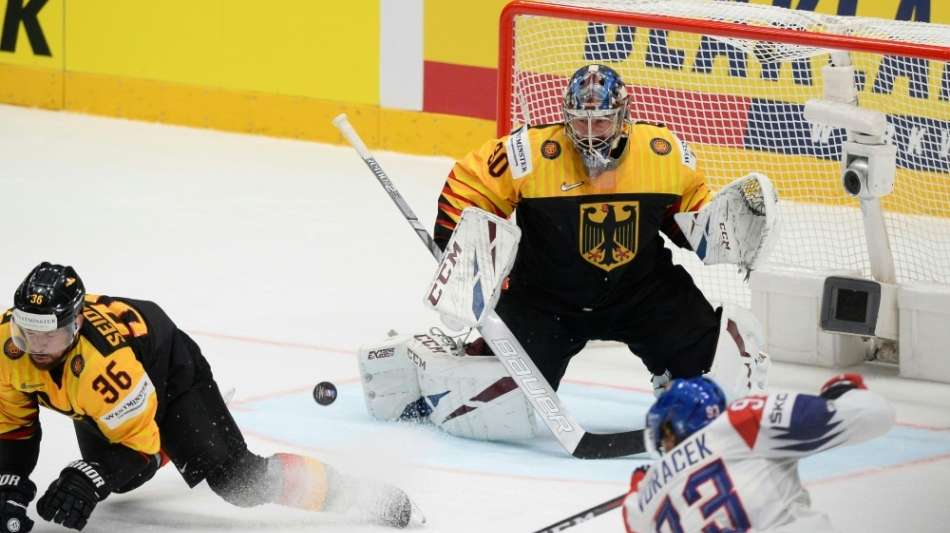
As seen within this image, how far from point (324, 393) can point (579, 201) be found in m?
0.99

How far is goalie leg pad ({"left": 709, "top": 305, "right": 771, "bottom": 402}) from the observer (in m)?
4.90

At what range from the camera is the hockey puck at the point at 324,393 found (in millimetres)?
5238

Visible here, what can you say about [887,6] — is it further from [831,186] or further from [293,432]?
[293,432]

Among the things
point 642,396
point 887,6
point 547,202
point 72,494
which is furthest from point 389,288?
point 72,494

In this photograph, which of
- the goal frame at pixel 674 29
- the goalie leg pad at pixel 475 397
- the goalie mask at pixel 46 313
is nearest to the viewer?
the goalie mask at pixel 46 313

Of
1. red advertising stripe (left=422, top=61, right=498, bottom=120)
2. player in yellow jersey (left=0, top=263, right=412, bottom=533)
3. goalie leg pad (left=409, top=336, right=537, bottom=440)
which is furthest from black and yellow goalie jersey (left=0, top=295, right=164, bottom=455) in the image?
red advertising stripe (left=422, top=61, right=498, bottom=120)

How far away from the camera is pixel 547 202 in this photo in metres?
4.96

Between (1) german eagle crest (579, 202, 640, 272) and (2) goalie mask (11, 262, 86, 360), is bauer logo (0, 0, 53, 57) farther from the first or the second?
(2) goalie mask (11, 262, 86, 360)

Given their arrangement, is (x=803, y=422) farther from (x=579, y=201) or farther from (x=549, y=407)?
(x=579, y=201)

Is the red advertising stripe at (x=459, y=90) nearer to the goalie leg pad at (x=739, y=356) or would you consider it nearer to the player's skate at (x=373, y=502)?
the goalie leg pad at (x=739, y=356)

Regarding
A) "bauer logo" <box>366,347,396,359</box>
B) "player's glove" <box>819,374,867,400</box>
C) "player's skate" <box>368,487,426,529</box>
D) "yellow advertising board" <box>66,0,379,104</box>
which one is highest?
"yellow advertising board" <box>66,0,379,104</box>

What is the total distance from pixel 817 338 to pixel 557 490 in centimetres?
169

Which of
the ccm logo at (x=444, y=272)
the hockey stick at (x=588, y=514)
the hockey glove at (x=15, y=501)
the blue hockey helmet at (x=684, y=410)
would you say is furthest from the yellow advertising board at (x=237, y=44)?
the blue hockey helmet at (x=684, y=410)

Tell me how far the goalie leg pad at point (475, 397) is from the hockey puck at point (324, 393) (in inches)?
11.8
